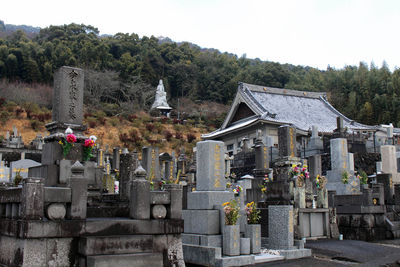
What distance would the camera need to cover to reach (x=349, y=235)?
1190 centimetres

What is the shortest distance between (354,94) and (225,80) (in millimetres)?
23982

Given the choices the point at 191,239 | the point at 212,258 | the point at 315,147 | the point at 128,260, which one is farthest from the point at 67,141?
the point at 315,147

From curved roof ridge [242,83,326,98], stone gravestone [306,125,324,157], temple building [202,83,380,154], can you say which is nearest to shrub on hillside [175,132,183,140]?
temple building [202,83,380,154]

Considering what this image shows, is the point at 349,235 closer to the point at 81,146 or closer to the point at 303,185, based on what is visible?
the point at 303,185

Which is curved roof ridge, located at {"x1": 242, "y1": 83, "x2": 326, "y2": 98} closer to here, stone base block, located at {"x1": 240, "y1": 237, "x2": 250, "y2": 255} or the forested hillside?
the forested hillside

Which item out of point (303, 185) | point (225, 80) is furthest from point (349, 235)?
point (225, 80)

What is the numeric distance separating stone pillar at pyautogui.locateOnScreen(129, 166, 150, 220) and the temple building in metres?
24.5

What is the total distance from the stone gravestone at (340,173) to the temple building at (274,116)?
43.4ft

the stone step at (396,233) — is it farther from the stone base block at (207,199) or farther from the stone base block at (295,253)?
the stone base block at (207,199)

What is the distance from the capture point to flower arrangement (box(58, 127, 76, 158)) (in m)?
7.69

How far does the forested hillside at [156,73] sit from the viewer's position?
1766 inches

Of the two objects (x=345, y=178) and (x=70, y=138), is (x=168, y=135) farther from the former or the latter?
(x=70, y=138)

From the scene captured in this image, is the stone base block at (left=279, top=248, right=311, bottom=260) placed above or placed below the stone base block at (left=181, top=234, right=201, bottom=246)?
below

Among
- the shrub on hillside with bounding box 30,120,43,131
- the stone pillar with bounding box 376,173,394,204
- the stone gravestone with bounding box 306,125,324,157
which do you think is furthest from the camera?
the shrub on hillside with bounding box 30,120,43,131
